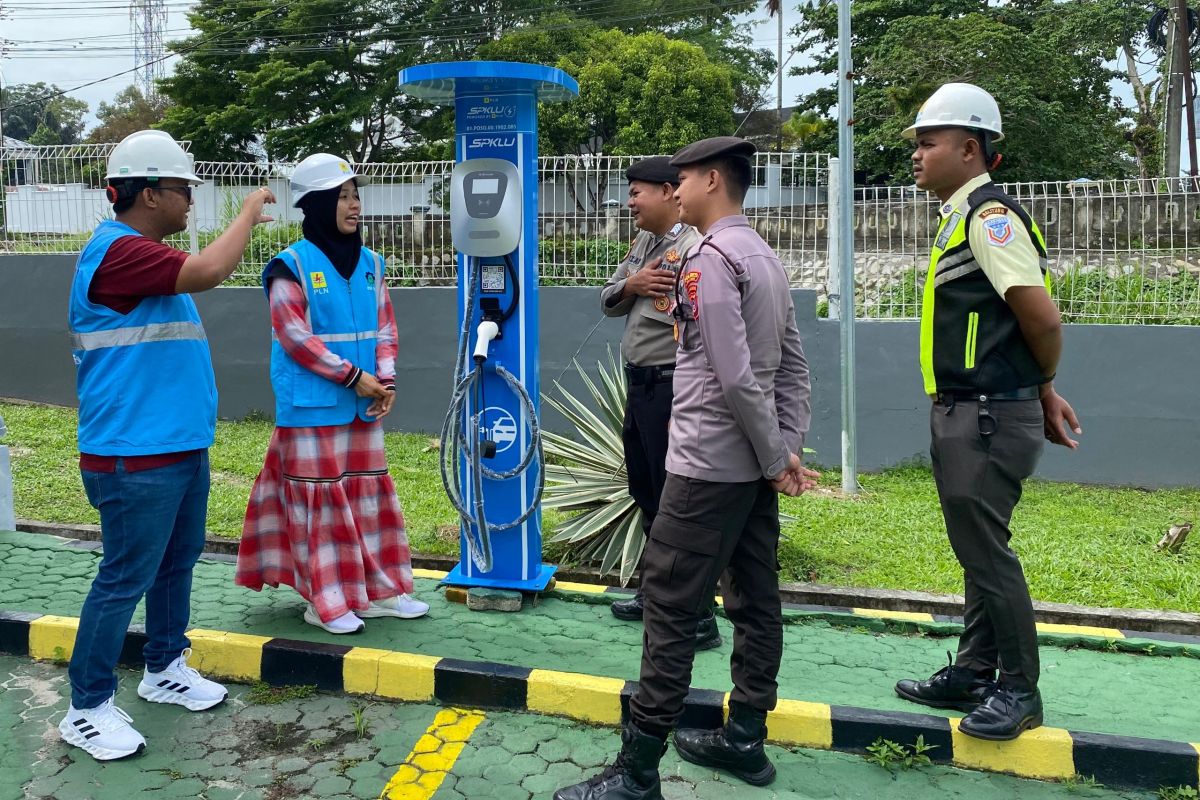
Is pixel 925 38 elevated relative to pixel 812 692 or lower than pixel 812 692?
elevated

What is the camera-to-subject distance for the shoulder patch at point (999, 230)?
3258mm

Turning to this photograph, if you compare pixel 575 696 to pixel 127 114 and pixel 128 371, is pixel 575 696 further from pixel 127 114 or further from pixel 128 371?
pixel 127 114

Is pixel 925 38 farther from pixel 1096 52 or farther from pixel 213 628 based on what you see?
pixel 213 628

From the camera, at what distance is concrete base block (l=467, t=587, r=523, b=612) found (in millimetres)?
4863

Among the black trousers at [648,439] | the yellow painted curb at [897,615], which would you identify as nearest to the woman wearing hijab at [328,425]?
the black trousers at [648,439]

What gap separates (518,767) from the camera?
348 cm

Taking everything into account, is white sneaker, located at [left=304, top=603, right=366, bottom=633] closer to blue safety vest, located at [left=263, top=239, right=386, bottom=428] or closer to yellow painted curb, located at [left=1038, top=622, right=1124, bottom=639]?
blue safety vest, located at [left=263, top=239, right=386, bottom=428]

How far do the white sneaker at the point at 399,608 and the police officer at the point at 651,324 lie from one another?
1.20 meters

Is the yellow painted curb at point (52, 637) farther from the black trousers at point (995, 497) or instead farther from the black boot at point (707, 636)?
the black trousers at point (995, 497)

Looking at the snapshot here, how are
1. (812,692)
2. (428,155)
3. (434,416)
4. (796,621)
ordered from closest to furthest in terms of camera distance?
(812,692), (796,621), (434,416), (428,155)

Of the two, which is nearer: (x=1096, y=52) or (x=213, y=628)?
(x=213, y=628)

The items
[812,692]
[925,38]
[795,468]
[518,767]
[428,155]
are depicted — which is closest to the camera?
[795,468]

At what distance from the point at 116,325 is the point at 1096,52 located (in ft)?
90.7

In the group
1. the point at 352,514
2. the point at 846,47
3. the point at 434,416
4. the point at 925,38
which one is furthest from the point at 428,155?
the point at 352,514
